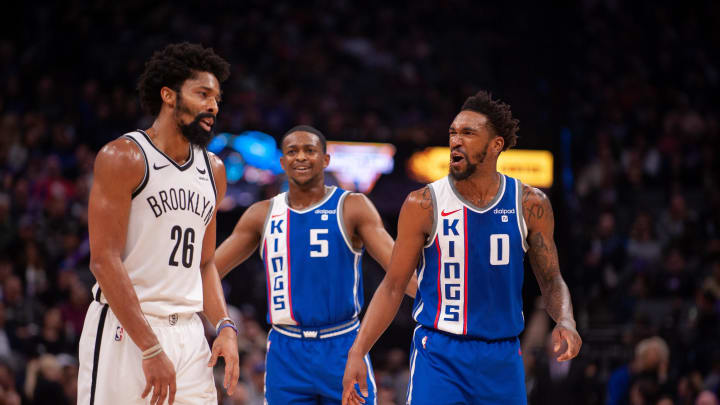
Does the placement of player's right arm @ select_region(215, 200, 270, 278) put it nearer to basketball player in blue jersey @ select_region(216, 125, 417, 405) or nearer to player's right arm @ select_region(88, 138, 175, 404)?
basketball player in blue jersey @ select_region(216, 125, 417, 405)

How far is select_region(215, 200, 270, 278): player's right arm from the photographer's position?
19.1 ft

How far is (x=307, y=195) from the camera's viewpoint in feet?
19.0

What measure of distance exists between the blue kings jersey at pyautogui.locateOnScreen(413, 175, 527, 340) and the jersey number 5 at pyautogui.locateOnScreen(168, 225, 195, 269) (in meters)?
1.26

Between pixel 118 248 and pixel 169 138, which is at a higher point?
pixel 169 138

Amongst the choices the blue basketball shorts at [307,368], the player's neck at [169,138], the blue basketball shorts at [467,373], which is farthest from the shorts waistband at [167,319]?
the blue basketball shorts at [307,368]

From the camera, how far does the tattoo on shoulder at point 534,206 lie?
4531 mm

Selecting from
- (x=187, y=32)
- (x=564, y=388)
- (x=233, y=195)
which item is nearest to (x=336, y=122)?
(x=233, y=195)

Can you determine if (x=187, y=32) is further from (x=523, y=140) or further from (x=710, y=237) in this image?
(x=710, y=237)

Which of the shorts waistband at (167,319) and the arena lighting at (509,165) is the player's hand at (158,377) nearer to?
the shorts waistband at (167,319)

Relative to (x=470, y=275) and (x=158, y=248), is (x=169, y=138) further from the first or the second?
(x=470, y=275)

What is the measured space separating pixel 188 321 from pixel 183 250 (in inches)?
13.0

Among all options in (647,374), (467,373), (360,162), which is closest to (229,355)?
(467,373)

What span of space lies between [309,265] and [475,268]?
4.72 ft

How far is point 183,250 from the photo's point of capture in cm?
→ 395
